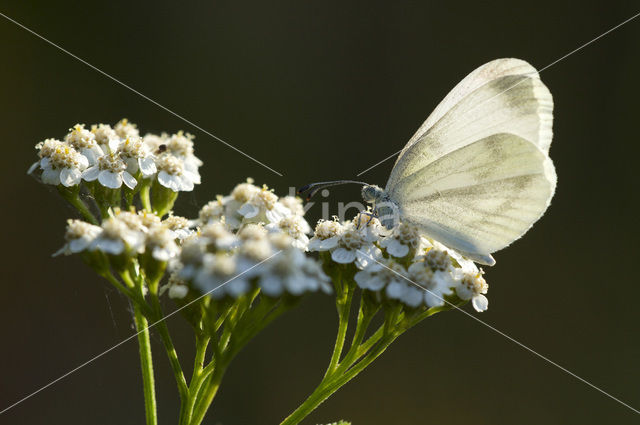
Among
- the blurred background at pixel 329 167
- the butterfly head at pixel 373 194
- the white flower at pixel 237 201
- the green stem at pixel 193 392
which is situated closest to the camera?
the green stem at pixel 193 392

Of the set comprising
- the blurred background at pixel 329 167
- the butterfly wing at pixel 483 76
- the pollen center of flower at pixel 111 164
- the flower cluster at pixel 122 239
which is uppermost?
the butterfly wing at pixel 483 76

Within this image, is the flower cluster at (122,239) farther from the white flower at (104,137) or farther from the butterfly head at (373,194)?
the butterfly head at (373,194)

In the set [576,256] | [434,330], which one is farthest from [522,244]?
[434,330]

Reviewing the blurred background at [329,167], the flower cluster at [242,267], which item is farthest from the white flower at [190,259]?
the blurred background at [329,167]

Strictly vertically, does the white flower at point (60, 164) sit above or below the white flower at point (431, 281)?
above

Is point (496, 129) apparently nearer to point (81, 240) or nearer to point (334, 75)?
point (81, 240)

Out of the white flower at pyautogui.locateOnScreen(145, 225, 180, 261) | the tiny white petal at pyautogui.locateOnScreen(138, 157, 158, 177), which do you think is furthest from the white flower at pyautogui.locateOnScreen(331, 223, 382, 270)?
the tiny white petal at pyautogui.locateOnScreen(138, 157, 158, 177)

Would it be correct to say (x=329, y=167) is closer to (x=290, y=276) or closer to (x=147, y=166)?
(x=147, y=166)

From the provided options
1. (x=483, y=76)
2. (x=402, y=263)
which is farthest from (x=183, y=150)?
(x=483, y=76)
